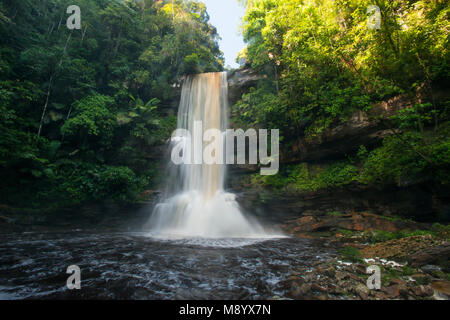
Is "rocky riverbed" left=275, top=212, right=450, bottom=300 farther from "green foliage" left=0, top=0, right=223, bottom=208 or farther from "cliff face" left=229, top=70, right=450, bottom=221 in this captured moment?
"green foliage" left=0, top=0, right=223, bottom=208

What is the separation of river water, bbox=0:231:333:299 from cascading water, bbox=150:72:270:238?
310cm

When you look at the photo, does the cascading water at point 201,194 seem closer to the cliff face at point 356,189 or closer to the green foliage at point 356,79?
the cliff face at point 356,189

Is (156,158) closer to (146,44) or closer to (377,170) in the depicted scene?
(146,44)

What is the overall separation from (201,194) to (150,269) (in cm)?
806

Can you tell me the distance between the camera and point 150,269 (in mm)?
3965

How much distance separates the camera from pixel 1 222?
316 inches

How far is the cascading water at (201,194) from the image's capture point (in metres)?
9.80

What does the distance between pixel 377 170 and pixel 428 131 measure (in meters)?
2.14

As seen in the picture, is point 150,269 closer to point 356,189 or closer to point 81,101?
point 356,189

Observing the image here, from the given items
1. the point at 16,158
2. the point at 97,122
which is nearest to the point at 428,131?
the point at 97,122

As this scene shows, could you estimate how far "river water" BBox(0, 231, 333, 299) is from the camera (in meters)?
2.92

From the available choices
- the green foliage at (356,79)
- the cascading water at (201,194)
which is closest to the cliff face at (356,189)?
the green foliage at (356,79)

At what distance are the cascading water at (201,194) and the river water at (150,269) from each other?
3101 millimetres

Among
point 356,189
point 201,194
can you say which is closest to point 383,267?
point 356,189
